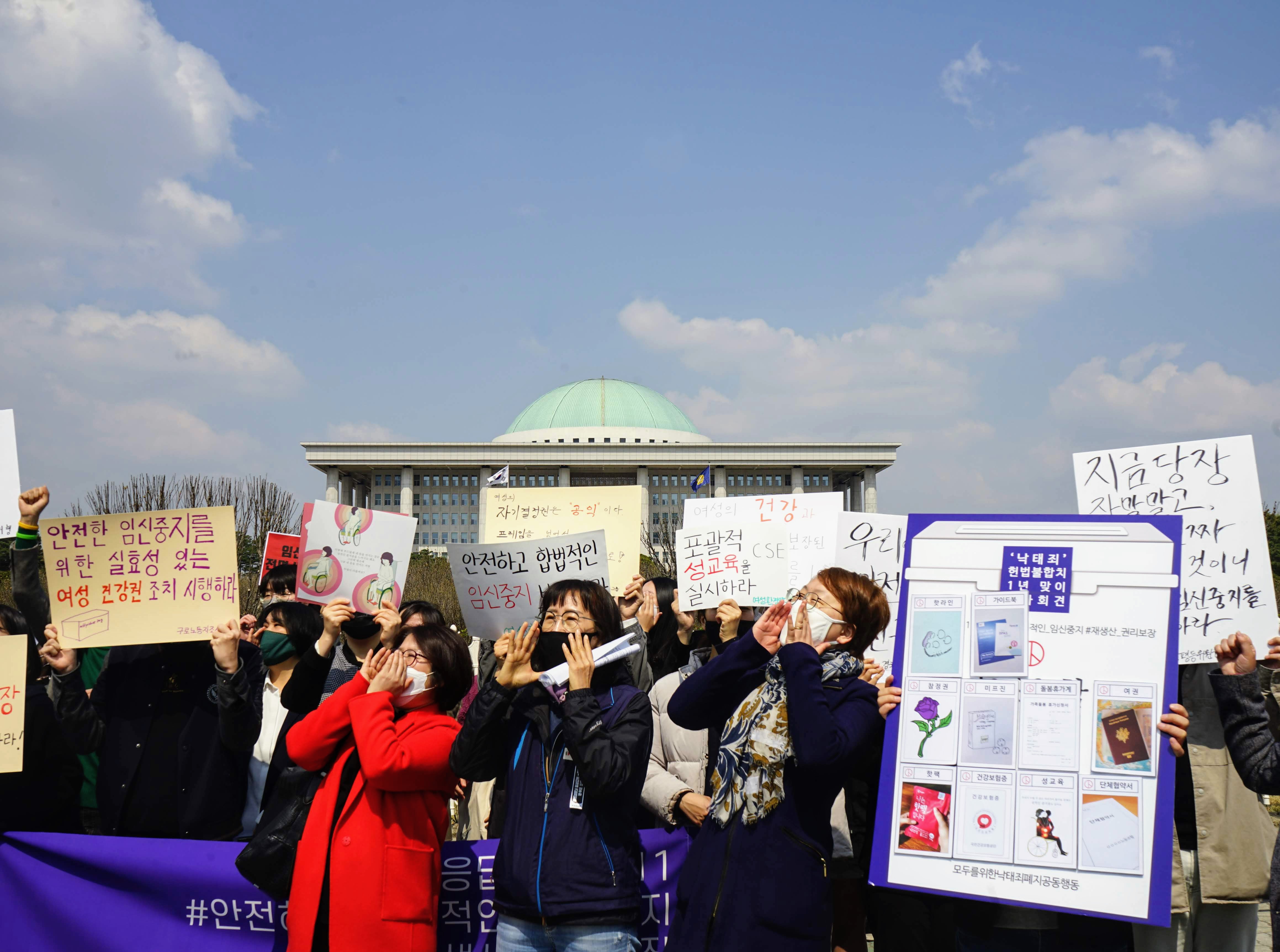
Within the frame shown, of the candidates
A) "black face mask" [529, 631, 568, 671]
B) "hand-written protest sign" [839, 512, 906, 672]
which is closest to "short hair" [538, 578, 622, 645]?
"black face mask" [529, 631, 568, 671]

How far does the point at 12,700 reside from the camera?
412cm

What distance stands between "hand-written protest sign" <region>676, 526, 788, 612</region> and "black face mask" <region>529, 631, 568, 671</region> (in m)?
2.57

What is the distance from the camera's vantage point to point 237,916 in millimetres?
4277

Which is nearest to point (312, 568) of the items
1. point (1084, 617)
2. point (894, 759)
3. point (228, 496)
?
point (894, 759)

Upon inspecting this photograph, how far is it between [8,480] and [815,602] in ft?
12.1

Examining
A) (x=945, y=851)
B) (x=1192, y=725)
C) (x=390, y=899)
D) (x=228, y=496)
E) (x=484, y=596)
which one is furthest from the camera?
(x=228, y=496)

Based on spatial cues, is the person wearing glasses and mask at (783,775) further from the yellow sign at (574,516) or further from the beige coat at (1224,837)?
the yellow sign at (574,516)

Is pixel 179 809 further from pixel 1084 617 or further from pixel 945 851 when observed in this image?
pixel 1084 617

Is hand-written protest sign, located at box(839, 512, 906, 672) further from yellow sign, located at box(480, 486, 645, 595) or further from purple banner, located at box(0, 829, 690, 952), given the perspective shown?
purple banner, located at box(0, 829, 690, 952)

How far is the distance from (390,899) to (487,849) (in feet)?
2.77

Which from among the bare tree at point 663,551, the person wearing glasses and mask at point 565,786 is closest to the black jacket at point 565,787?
the person wearing glasses and mask at point 565,786

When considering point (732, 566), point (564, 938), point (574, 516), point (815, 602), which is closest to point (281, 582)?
point (574, 516)

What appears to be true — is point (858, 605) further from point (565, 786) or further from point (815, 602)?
point (565, 786)

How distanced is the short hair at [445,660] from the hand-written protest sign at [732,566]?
2475 millimetres
